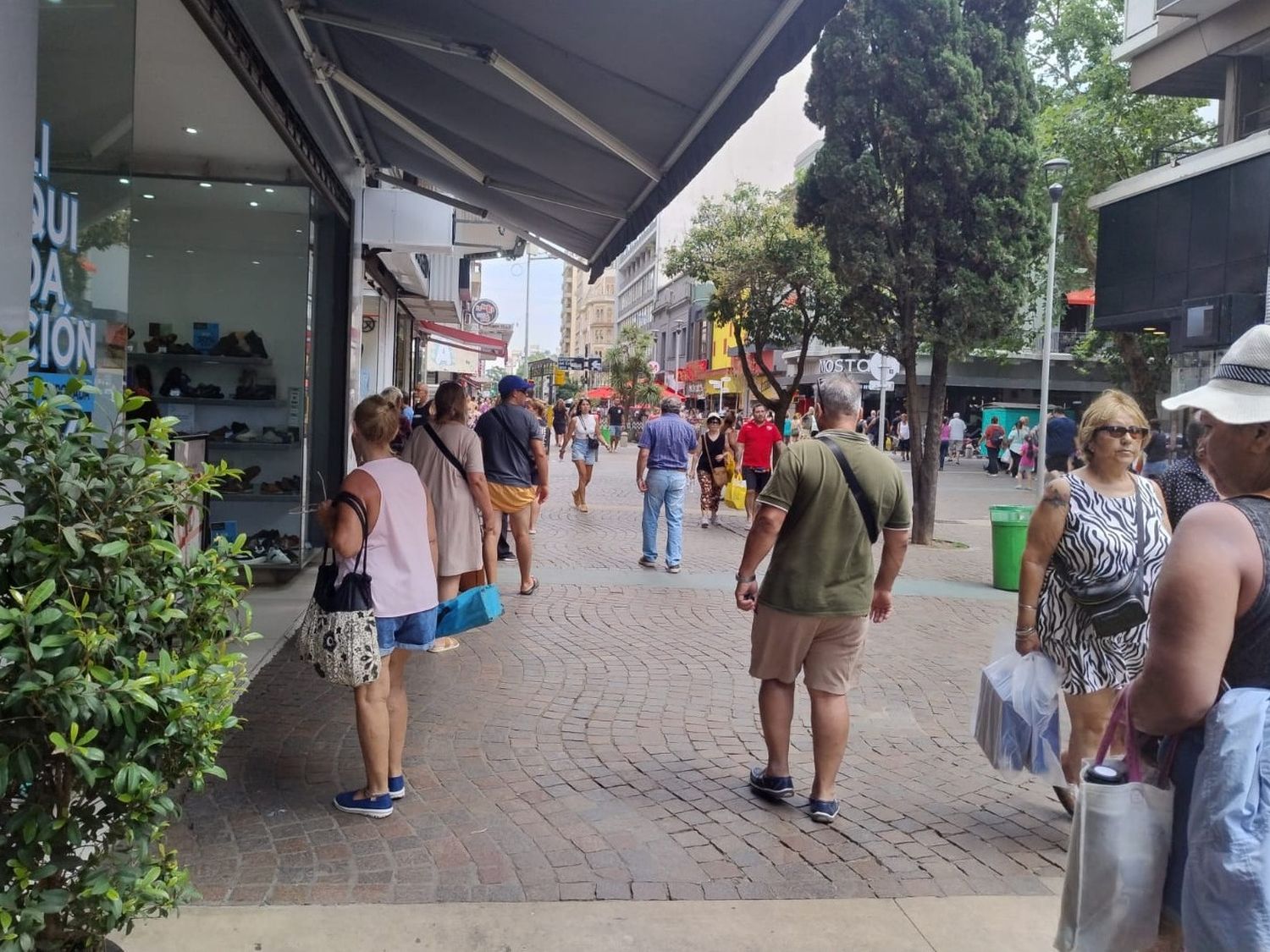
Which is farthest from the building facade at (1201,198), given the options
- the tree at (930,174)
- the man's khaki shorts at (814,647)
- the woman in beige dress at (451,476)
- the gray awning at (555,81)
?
the man's khaki shorts at (814,647)

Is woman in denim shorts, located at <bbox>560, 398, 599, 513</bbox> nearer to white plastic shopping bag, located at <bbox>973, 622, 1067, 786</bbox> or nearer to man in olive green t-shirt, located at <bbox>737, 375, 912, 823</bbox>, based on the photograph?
man in olive green t-shirt, located at <bbox>737, 375, 912, 823</bbox>

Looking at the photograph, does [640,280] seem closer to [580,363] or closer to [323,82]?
[580,363]

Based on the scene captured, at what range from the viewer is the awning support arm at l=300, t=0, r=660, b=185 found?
19.3 ft

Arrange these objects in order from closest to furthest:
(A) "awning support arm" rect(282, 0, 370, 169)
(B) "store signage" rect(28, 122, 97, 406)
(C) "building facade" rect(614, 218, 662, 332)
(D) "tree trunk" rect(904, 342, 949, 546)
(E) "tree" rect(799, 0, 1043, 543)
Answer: (B) "store signage" rect(28, 122, 97, 406) → (A) "awning support arm" rect(282, 0, 370, 169) → (E) "tree" rect(799, 0, 1043, 543) → (D) "tree trunk" rect(904, 342, 949, 546) → (C) "building facade" rect(614, 218, 662, 332)

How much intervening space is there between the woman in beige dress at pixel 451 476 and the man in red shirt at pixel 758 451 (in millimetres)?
8176

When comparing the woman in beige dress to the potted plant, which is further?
the woman in beige dress

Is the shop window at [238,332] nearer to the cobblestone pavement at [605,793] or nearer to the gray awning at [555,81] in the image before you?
the gray awning at [555,81]

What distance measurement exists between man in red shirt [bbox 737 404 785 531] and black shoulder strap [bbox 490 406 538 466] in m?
6.53

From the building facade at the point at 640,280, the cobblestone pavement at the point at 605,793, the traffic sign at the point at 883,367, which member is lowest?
the cobblestone pavement at the point at 605,793

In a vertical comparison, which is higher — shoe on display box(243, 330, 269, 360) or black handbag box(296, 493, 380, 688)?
shoe on display box(243, 330, 269, 360)

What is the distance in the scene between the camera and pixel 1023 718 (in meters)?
4.17

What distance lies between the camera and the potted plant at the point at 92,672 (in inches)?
86.1

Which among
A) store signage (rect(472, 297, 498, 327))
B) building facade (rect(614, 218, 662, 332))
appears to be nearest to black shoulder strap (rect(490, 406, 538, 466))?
store signage (rect(472, 297, 498, 327))

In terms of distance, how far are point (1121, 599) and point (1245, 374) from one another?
87.5 inches
